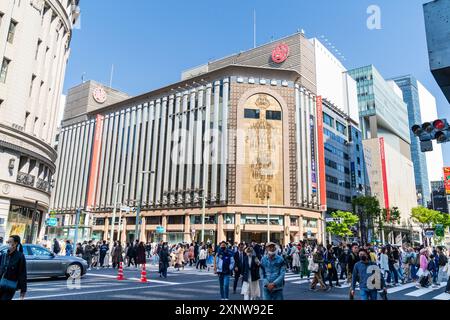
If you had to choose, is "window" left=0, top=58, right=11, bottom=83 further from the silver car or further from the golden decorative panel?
the golden decorative panel

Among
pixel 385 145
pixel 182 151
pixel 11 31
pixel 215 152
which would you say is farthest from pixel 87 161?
pixel 385 145

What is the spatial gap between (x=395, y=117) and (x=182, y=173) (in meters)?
80.6

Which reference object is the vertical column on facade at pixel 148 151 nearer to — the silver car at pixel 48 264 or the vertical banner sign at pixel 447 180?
the silver car at pixel 48 264

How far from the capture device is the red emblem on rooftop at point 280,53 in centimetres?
6525

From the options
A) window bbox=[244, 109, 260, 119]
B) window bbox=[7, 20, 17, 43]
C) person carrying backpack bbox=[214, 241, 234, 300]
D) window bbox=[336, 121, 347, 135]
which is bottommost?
person carrying backpack bbox=[214, 241, 234, 300]

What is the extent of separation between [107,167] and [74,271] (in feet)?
184

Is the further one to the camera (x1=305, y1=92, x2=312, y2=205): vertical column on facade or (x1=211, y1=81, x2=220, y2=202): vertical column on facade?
(x1=305, y1=92, x2=312, y2=205): vertical column on facade

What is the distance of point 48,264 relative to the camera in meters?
14.2

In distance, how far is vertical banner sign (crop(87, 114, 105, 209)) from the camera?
68.9m

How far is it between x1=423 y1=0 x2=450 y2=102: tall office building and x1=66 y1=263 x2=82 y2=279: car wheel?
1550 centimetres

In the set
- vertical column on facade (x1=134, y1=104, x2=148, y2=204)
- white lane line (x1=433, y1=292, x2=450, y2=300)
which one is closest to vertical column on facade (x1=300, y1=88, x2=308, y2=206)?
vertical column on facade (x1=134, y1=104, x2=148, y2=204)

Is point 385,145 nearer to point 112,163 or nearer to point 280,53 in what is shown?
point 280,53

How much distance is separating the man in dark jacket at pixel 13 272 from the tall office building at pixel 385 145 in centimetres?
8648

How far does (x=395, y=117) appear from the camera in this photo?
106m
